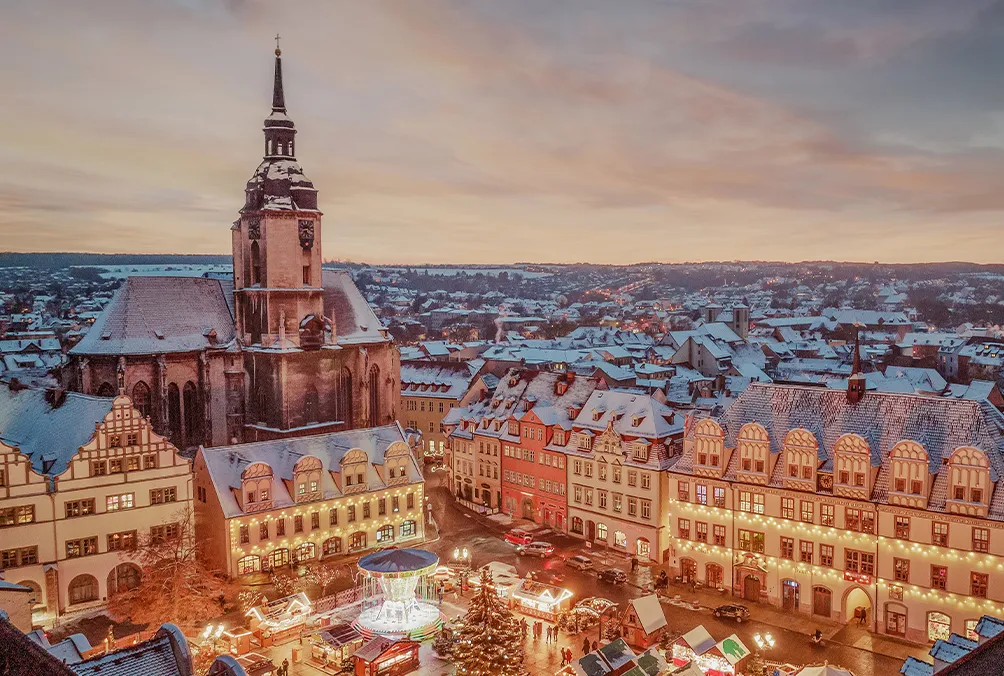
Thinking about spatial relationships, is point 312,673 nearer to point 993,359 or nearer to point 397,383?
point 397,383

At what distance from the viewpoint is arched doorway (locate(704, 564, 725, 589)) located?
167ft

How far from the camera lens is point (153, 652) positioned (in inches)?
779

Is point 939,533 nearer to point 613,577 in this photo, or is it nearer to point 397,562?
point 613,577

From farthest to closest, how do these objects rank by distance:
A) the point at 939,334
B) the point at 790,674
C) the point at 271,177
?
the point at 939,334
the point at 271,177
the point at 790,674

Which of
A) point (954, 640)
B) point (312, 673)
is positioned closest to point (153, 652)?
point (312, 673)

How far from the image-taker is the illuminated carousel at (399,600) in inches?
1709

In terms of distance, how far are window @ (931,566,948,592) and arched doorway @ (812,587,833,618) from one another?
5.70 meters

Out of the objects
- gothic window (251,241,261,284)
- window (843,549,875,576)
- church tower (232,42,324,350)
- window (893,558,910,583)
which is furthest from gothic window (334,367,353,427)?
window (893,558,910,583)

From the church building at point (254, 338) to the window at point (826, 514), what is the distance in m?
41.1

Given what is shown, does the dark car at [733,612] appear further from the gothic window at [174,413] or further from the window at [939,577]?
the gothic window at [174,413]

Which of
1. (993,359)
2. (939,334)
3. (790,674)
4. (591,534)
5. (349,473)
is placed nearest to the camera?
(790,674)

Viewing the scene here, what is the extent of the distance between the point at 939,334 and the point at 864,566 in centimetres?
14124

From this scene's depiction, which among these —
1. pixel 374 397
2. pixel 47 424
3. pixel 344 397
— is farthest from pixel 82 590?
pixel 374 397

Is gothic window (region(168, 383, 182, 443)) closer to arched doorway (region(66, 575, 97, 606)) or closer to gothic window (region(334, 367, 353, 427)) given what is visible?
gothic window (region(334, 367, 353, 427))
